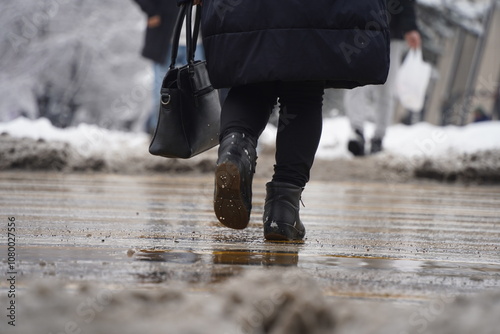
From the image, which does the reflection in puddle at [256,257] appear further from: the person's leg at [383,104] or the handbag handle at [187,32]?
the person's leg at [383,104]

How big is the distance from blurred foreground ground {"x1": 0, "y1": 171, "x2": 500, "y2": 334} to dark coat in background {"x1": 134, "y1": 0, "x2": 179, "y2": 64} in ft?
11.4

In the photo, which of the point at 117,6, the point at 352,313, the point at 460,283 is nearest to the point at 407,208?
the point at 460,283

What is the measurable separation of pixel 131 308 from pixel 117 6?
19.0 m

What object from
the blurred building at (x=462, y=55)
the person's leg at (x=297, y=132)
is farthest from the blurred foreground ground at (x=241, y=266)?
the blurred building at (x=462, y=55)

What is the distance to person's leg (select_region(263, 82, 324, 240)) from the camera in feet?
9.74

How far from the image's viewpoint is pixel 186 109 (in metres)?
3.07

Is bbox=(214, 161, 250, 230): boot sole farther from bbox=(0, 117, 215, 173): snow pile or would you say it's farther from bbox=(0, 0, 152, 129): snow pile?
bbox=(0, 0, 152, 129): snow pile

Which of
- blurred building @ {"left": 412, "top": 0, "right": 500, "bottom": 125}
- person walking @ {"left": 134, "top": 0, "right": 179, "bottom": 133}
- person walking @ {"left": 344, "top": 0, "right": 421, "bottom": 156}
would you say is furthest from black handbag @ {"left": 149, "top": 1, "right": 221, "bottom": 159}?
blurred building @ {"left": 412, "top": 0, "right": 500, "bottom": 125}

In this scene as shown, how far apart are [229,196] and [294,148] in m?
0.32

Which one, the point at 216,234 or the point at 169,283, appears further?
the point at 216,234

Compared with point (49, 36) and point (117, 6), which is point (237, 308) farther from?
point (117, 6)

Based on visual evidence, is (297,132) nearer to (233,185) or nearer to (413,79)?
(233,185)

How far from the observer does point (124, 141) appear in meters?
9.11

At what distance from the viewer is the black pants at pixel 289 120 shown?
3000 mm
